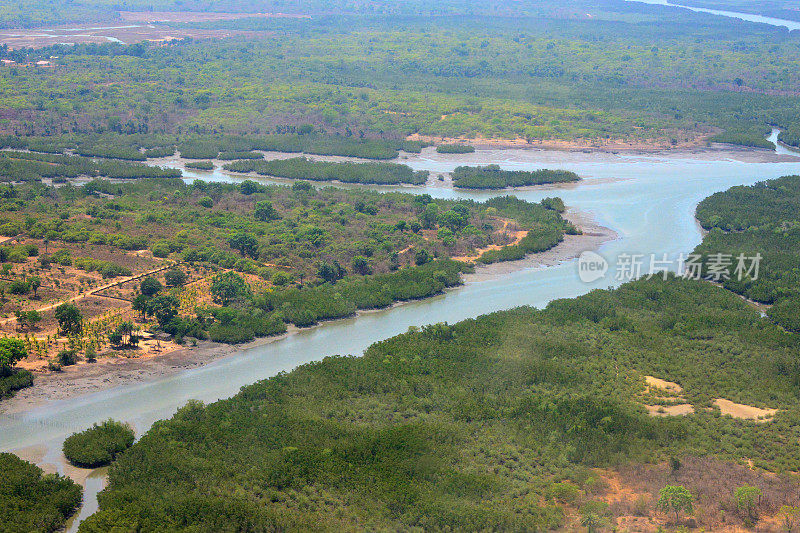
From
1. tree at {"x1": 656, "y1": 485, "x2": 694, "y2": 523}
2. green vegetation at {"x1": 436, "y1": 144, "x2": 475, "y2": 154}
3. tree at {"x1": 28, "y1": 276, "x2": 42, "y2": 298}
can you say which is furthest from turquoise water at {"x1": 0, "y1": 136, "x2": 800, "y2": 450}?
tree at {"x1": 656, "y1": 485, "x2": 694, "y2": 523}

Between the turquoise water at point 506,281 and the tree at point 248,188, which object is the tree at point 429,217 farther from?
the tree at point 248,188

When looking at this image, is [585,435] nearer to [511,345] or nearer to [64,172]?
[511,345]

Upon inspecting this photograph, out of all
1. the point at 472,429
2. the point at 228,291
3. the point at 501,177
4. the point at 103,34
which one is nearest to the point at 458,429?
the point at 472,429

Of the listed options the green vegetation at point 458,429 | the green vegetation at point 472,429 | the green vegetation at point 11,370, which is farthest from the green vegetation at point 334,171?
the green vegetation at point 11,370

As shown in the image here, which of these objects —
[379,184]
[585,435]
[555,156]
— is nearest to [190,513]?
[585,435]

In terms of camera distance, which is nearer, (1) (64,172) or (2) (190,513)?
(2) (190,513)

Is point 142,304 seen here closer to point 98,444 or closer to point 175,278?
point 175,278
